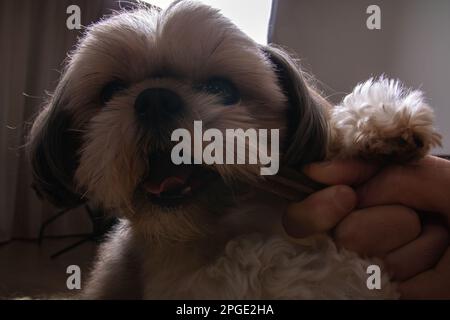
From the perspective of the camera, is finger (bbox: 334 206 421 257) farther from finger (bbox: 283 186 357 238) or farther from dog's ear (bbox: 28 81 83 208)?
dog's ear (bbox: 28 81 83 208)

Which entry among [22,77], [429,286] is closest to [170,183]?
[429,286]

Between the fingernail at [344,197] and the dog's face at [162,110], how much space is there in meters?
0.12

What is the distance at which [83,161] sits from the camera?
97cm

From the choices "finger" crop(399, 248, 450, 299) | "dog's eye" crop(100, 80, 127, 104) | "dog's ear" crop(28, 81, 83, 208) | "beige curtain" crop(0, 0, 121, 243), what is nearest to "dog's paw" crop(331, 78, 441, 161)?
"finger" crop(399, 248, 450, 299)

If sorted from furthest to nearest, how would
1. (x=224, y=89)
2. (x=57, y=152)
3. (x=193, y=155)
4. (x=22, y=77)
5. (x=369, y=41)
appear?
(x=22, y=77) → (x=369, y=41) → (x=57, y=152) → (x=224, y=89) → (x=193, y=155)

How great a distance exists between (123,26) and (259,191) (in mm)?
460

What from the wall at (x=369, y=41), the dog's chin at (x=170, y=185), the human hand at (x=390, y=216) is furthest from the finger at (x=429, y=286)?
the wall at (x=369, y=41)

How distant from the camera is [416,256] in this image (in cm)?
90

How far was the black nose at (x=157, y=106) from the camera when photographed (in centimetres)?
88

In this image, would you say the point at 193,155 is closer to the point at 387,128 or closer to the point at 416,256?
the point at 387,128

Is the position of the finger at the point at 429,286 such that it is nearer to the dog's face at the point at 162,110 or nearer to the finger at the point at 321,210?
the finger at the point at 321,210

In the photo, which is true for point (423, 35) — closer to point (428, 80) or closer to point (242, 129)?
point (428, 80)

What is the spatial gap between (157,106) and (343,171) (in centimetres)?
37

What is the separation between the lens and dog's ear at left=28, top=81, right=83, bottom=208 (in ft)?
3.77
